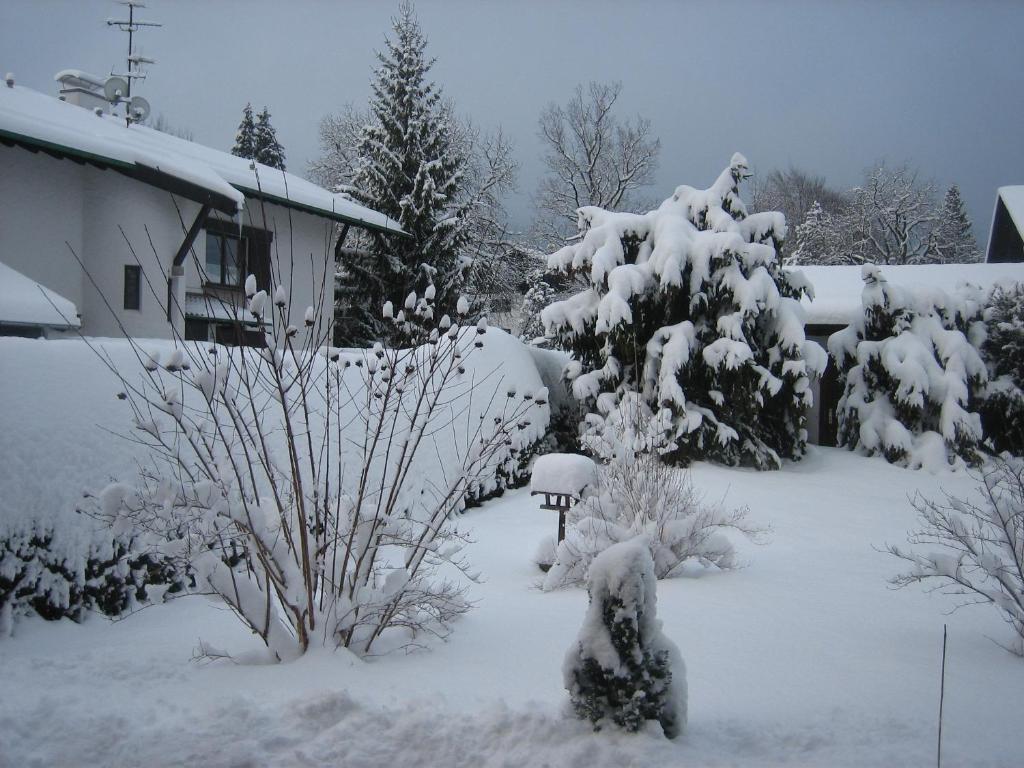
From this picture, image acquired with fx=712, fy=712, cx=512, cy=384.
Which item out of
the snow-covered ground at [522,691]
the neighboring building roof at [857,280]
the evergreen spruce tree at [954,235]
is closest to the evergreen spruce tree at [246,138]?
the neighboring building roof at [857,280]

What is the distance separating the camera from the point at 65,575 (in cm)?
497

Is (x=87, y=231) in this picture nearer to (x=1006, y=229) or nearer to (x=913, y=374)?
(x=913, y=374)

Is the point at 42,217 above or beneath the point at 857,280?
beneath

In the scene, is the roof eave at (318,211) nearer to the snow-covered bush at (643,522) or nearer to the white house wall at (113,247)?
the white house wall at (113,247)

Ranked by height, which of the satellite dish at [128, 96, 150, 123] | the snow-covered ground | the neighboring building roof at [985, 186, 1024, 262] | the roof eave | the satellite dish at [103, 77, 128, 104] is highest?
the satellite dish at [103, 77, 128, 104]

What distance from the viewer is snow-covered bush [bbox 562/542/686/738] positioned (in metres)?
3.00

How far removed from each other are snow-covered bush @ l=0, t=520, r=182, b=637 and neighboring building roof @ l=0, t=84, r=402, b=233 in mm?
4037

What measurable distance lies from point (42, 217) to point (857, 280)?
16337 mm

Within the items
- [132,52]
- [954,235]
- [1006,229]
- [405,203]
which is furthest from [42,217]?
[954,235]

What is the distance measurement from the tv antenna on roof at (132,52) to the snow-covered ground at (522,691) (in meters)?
13.4

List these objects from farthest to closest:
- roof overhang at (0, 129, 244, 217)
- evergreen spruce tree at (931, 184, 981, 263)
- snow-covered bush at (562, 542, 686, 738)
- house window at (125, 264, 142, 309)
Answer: evergreen spruce tree at (931, 184, 981, 263) < house window at (125, 264, 142, 309) < roof overhang at (0, 129, 244, 217) < snow-covered bush at (562, 542, 686, 738)

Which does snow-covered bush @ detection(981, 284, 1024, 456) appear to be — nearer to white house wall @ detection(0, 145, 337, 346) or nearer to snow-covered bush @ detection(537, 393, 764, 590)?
snow-covered bush @ detection(537, 393, 764, 590)

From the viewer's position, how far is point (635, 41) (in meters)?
9.56

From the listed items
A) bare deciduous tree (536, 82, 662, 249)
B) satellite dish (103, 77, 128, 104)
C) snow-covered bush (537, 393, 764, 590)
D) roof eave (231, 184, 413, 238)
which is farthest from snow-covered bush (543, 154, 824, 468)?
bare deciduous tree (536, 82, 662, 249)
